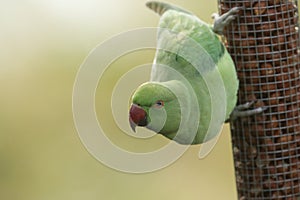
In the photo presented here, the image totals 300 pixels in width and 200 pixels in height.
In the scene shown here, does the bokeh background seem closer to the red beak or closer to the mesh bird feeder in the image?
the mesh bird feeder

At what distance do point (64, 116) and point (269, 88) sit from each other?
151 inches

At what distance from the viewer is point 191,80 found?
15.8 feet

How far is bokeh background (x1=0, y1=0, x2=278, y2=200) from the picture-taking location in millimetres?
8133

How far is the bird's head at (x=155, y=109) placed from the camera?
4.43 meters

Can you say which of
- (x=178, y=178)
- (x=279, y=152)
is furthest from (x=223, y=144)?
(x=279, y=152)

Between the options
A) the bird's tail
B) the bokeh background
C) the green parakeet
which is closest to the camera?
the green parakeet

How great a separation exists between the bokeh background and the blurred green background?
0.01m

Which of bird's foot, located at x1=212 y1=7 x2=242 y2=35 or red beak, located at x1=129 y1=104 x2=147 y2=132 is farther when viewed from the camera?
bird's foot, located at x1=212 y1=7 x2=242 y2=35

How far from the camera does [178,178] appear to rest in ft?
26.7

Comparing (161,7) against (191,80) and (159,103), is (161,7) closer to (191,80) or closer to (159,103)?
(191,80)

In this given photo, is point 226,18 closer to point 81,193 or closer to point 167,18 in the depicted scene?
point 167,18

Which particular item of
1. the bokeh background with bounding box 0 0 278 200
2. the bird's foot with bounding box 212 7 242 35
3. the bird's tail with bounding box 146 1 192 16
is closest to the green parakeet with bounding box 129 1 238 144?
the bird's foot with bounding box 212 7 242 35

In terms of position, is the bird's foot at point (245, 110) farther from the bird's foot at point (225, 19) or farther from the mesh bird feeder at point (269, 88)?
the bird's foot at point (225, 19)

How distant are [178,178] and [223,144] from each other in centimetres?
57
